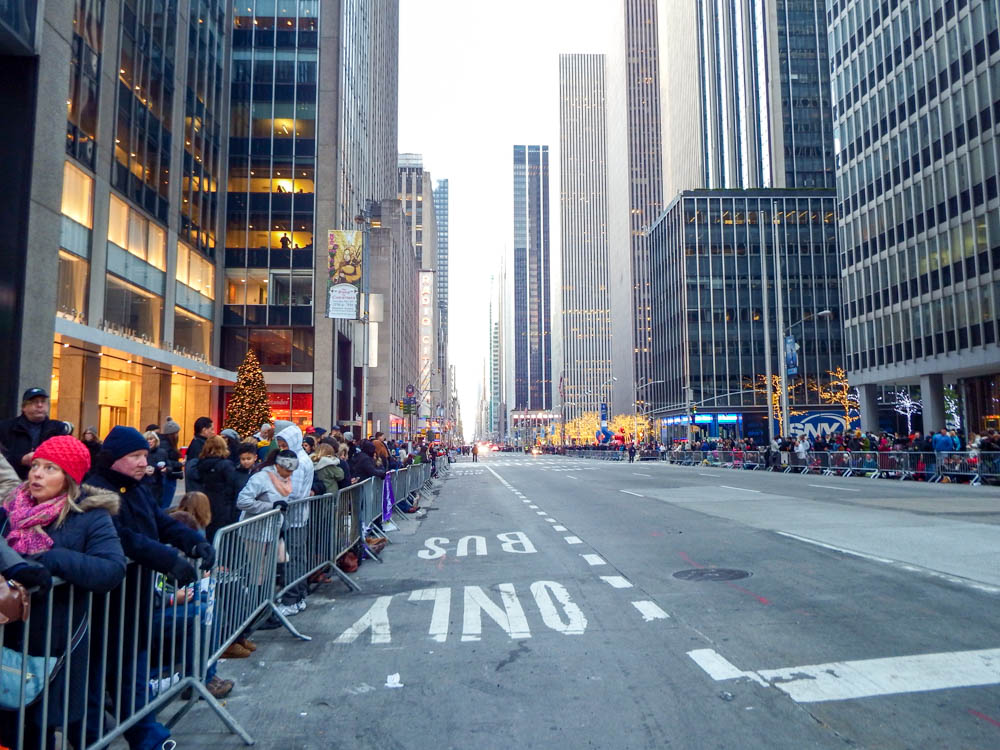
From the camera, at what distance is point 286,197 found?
144ft

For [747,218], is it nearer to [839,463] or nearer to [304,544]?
[839,463]

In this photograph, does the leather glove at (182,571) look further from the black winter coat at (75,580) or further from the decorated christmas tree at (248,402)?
the decorated christmas tree at (248,402)

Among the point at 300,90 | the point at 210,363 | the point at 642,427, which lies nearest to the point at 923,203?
the point at 300,90

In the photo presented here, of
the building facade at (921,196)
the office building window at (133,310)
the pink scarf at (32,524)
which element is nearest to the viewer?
the pink scarf at (32,524)

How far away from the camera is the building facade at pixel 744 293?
8881 cm

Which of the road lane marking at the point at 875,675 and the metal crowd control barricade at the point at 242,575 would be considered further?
the metal crowd control barricade at the point at 242,575

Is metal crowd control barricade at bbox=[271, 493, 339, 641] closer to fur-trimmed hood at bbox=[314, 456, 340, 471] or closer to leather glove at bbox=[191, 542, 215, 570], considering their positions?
fur-trimmed hood at bbox=[314, 456, 340, 471]

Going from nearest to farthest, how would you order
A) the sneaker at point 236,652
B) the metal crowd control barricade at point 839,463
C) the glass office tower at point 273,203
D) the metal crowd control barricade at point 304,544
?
1. the sneaker at point 236,652
2. the metal crowd control barricade at point 304,544
3. the metal crowd control barricade at point 839,463
4. the glass office tower at point 273,203

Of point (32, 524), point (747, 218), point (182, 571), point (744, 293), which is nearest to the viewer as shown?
point (32, 524)

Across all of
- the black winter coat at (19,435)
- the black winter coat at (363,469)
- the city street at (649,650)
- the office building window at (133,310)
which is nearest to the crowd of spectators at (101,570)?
the city street at (649,650)

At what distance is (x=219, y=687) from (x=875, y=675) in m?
4.55

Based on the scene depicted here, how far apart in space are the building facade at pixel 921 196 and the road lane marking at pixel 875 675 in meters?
41.6

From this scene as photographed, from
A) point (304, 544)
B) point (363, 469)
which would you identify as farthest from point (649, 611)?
point (363, 469)

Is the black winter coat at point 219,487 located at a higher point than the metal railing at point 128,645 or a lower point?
higher
